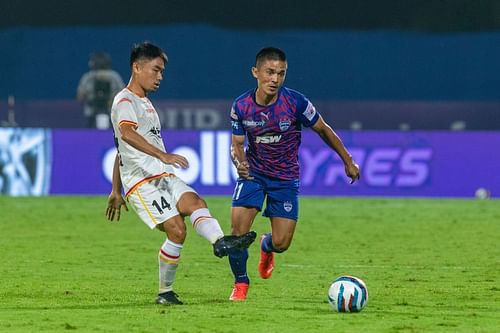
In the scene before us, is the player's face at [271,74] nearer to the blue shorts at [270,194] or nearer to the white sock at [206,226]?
the blue shorts at [270,194]

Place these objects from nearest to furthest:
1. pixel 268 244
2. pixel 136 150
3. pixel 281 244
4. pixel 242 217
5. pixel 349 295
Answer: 1. pixel 349 295
2. pixel 136 150
3. pixel 242 217
4. pixel 281 244
5. pixel 268 244

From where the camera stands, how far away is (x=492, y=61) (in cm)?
2773

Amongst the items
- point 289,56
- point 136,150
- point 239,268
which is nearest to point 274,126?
point 239,268

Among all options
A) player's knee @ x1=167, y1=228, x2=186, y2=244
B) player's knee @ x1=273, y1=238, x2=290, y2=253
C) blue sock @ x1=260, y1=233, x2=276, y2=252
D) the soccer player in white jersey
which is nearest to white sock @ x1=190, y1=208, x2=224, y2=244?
the soccer player in white jersey

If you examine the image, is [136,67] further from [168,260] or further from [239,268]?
[239,268]

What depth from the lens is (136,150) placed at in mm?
9148

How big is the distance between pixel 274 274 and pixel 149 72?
3.11 metres

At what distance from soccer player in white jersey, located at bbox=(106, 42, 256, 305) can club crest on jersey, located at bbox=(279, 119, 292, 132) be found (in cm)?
107

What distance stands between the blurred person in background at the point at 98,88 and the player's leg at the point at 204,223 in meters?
15.6

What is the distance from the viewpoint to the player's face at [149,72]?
30.2ft

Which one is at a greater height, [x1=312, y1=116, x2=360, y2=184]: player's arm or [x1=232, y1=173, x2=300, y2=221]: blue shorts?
[x1=312, y1=116, x2=360, y2=184]: player's arm

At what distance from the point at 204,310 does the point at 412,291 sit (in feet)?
7.11

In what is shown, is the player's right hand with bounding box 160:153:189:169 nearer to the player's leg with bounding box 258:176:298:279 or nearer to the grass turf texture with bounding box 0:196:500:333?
the grass turf texture with bounding box 0:196:500:333

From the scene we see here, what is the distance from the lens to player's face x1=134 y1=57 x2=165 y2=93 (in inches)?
363
